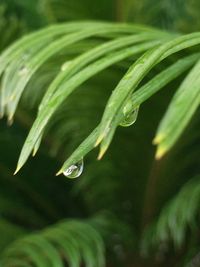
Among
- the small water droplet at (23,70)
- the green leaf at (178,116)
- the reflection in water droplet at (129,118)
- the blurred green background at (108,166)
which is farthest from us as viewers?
the blurred green background at (108,166)

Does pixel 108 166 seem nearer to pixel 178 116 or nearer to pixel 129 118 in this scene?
pixel 129 118

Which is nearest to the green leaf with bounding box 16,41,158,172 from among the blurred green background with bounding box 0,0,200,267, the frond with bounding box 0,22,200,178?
the frond with bounding box 0,22,200,178

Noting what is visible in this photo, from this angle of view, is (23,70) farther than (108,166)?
No

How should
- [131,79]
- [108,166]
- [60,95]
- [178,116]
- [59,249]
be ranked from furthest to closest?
[108,166]
[59,249]
[60,95]
[131,79]
[178,116]

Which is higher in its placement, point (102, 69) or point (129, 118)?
point (102, 69)

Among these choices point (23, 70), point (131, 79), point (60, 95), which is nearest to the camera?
point (131, 79)

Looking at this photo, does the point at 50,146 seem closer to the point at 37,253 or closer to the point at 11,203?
the point at 11,203

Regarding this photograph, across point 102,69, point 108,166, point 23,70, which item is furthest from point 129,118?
point 108,166

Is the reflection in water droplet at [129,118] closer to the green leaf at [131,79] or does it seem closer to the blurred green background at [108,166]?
the green leaf at [131,79]

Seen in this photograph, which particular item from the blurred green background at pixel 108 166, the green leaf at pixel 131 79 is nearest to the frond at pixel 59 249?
the blurred green background at pixel 108 166

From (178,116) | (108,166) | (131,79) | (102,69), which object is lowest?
(178,116)

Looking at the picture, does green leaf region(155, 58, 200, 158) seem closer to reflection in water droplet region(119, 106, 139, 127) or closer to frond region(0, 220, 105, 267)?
reflection in water droplet region(119, 106, 139, 127)
